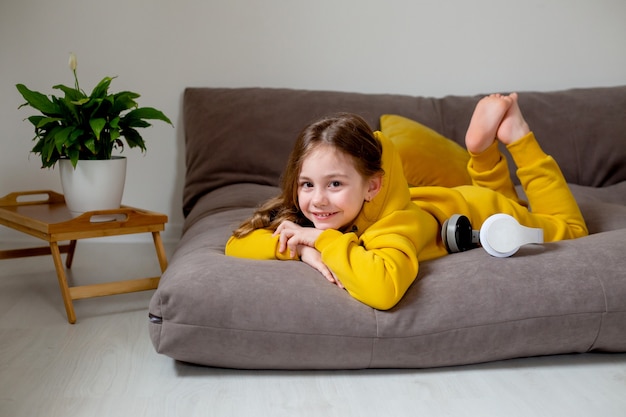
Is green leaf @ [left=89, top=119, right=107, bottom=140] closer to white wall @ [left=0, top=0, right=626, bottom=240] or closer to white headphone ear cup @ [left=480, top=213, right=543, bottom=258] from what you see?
white wall @ [left=0, top=0, right=626, bottom=240]

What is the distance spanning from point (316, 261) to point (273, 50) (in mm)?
1681

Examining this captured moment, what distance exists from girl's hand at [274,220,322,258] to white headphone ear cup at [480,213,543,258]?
1.36ft

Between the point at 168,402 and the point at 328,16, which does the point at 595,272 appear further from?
the point at 328,16

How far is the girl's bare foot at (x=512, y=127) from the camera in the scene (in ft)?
7.43

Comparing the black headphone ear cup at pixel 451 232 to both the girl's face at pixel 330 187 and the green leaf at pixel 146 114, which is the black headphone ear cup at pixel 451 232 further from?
the green leaf at pixel 146 114

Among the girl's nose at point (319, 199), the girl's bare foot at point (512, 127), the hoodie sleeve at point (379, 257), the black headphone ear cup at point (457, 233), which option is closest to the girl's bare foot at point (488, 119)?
the girl's bare foot at point (512, 127)

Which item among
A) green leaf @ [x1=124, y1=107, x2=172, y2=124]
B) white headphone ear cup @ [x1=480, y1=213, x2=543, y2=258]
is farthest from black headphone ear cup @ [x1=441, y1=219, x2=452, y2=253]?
green leaf @ [x1=124, y1=107, x2=172, y2=124]

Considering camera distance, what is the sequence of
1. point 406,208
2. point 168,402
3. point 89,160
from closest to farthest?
point 168,402, point 406,208, point 89,160

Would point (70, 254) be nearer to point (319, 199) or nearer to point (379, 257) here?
point (319, 199)

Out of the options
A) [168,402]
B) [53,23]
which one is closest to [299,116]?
[53,23]

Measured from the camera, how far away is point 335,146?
6.00 feet

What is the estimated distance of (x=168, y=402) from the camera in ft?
5.25

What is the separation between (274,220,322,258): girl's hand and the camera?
1867 mm

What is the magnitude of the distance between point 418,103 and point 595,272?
1430 mm
